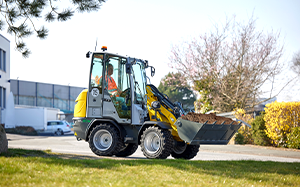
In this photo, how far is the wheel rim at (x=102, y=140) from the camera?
1152 cm

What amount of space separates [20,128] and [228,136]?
102 feet

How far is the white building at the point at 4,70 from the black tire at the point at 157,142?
3077 cm

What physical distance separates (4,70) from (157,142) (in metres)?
32.1

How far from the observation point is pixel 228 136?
1073cm

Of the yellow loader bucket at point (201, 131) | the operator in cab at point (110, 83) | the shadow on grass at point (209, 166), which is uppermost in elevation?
the operator in cab at point (110, 83)

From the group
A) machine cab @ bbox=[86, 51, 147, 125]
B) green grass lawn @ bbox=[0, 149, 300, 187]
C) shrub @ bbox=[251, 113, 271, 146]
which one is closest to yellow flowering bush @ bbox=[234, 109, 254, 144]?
shrub @ bbox=[251, 113, 271, 146]

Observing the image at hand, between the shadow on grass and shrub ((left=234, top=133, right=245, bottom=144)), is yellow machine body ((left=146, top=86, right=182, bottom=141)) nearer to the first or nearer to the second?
the shadow on grass

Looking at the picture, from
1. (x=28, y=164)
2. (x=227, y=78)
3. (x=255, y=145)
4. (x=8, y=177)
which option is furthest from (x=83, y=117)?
(x=227, y=78)

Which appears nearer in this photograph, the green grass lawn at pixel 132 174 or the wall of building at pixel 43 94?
the green grass lawn at pixel 132 174

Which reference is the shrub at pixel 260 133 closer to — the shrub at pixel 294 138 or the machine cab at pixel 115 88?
the shrub at pixel 294 138

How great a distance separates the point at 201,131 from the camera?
32.2 ft

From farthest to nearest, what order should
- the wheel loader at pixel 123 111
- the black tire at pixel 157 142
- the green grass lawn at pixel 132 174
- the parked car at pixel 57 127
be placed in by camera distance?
the parked car at pixel 57 127 → the wheel loader at pixel 123 111 → the black tire at pixel 157 142 → the green grass lawn at pixel 132 174

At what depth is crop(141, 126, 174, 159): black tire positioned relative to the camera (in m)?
10.2

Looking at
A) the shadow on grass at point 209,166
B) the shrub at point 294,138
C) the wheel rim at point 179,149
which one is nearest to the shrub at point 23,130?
the shrub at point 294,138
